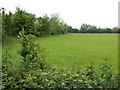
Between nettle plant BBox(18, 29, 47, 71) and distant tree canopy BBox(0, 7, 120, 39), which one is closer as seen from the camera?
nettle plant BBox(18, 29, 47, 71)

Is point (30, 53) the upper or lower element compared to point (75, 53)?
upper

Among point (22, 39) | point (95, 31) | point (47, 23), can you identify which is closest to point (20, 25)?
point (47, 23)

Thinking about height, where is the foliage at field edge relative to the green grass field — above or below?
above

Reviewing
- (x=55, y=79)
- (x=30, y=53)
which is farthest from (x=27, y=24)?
(x=55, y=79)

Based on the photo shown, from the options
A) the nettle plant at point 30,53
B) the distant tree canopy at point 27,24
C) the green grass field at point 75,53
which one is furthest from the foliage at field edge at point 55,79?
the distant tree canopy at point 27,24

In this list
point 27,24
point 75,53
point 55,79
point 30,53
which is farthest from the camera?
point 27,24

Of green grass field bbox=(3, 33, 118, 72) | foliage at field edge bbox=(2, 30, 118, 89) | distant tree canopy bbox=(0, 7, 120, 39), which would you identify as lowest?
green grass field bbox=(3, 33, 118, 72)

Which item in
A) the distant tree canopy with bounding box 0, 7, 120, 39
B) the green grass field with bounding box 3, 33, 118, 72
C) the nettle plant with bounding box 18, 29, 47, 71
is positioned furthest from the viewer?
the distant tree canopy with bounding box 0, 7, 120, 39

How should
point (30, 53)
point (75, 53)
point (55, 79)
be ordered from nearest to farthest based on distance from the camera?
point (55, 79), point (30, 53), point (75, 53)

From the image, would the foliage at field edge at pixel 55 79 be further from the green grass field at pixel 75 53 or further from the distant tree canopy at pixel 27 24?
Answer: the distant tree canopy at pixel 27 24

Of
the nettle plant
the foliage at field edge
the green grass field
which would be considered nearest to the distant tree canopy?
the green grass field

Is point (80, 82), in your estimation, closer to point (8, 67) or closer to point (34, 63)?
point (34, 63)

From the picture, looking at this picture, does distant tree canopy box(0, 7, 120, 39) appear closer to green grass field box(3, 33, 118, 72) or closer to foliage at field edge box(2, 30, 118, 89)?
green grass field box(3, 33, 118, 72)

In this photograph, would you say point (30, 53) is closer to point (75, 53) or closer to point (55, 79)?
point (55, 79)
